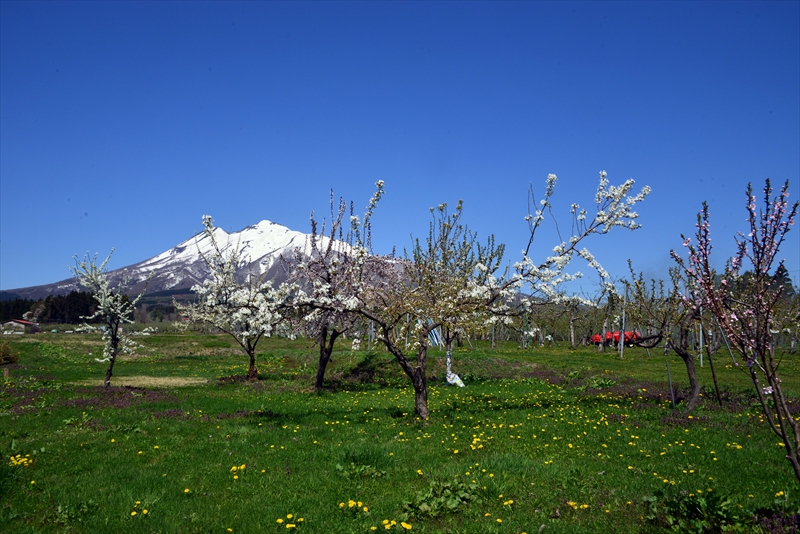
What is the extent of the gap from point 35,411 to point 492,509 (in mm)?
15468

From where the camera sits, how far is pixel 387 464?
32.1ft

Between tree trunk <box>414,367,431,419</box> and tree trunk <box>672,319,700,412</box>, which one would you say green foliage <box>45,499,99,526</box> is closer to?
tree trunk <box>414,367,431,419</box>

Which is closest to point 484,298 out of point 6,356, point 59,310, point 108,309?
point 108,309

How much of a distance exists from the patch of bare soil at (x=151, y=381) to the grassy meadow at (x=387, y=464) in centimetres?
607

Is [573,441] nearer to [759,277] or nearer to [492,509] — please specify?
[492,509]

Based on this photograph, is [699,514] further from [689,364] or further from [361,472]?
[689,364]

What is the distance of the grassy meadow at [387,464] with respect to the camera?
7191 mm

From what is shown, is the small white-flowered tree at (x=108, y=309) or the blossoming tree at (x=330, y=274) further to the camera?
the small white-flowered tree at (x=108, y=309)


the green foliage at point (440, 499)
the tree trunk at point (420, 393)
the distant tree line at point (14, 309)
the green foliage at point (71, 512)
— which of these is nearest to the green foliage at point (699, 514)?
the green foliage at point (440, 499)

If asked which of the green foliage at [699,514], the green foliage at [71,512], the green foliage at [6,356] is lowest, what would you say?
the green foliage at [6,356]

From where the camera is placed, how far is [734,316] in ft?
18.8

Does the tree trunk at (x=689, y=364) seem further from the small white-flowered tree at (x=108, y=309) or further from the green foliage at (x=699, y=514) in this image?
the small white-flowered tree at (x=108, y=309)

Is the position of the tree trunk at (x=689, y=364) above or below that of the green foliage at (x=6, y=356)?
above

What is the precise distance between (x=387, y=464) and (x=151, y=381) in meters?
22.6
